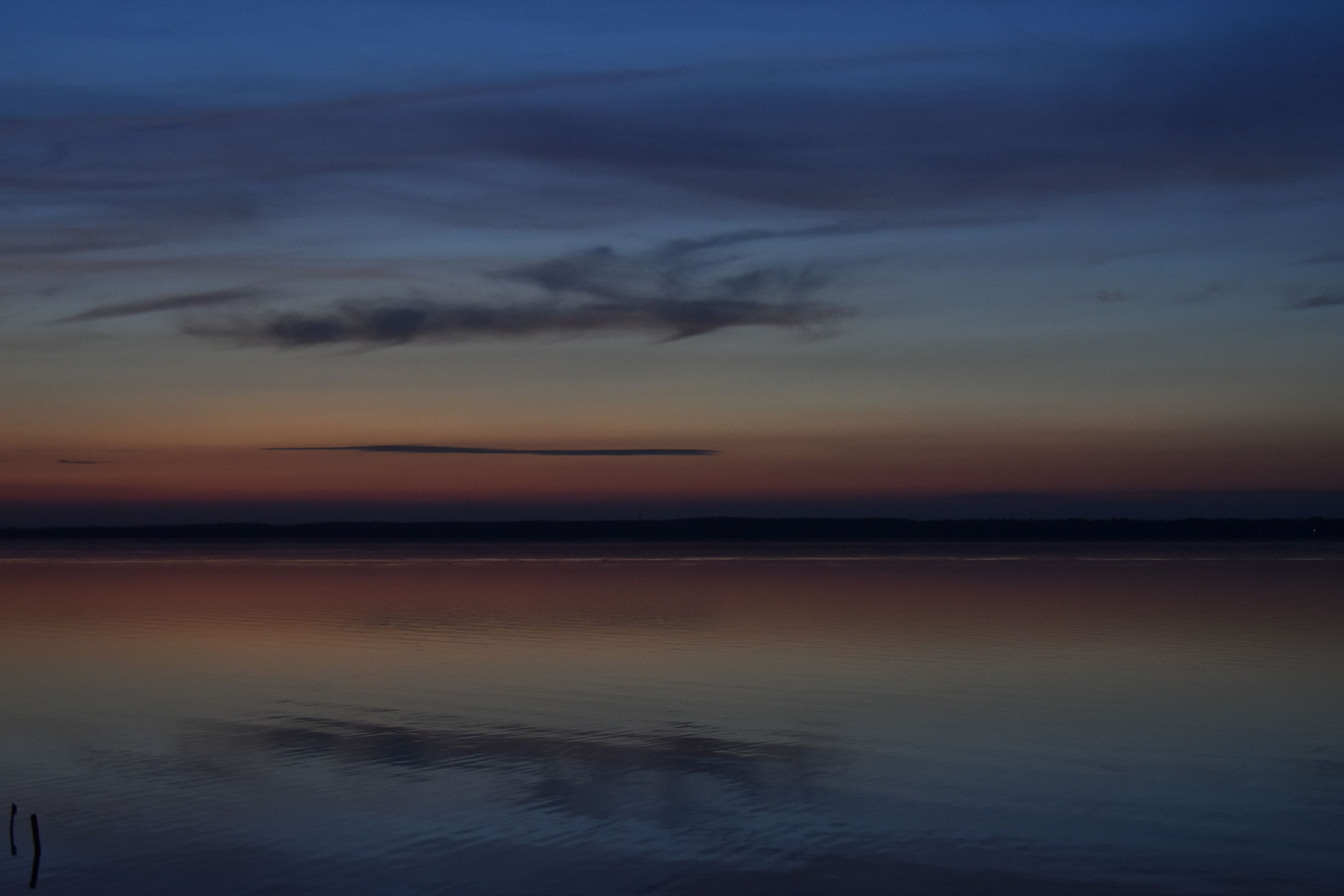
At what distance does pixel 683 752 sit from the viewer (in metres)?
12.2

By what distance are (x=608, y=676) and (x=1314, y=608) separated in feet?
56.6

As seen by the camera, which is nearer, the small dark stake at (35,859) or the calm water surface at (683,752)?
the small dark stake at (35,859)

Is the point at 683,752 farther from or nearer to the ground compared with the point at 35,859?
nearer to the ground

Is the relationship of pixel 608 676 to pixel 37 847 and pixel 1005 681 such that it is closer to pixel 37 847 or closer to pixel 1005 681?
pixel 1005 681

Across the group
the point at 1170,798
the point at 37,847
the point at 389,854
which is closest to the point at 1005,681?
the point at 1170,798

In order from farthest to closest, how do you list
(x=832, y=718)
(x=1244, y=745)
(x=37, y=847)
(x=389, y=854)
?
1. (x=832, y=718)
2. (x=1244, y=745)
3. (x=389, y=854)
4. (x=37, y=847)

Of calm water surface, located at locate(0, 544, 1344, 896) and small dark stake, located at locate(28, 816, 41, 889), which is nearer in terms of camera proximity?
small dark stake, located at locate(28, 816, 41, 889)

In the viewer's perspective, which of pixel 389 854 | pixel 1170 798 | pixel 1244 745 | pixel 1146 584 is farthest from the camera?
pixel 1146 584

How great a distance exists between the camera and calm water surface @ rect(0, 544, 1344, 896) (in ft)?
28.2

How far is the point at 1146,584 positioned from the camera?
36.3 metres

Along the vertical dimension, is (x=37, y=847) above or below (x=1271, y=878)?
above

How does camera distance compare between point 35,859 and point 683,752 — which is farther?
point 683,752

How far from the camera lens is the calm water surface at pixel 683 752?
28.2 ft

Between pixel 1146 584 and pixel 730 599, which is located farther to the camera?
pixel 1146 584
